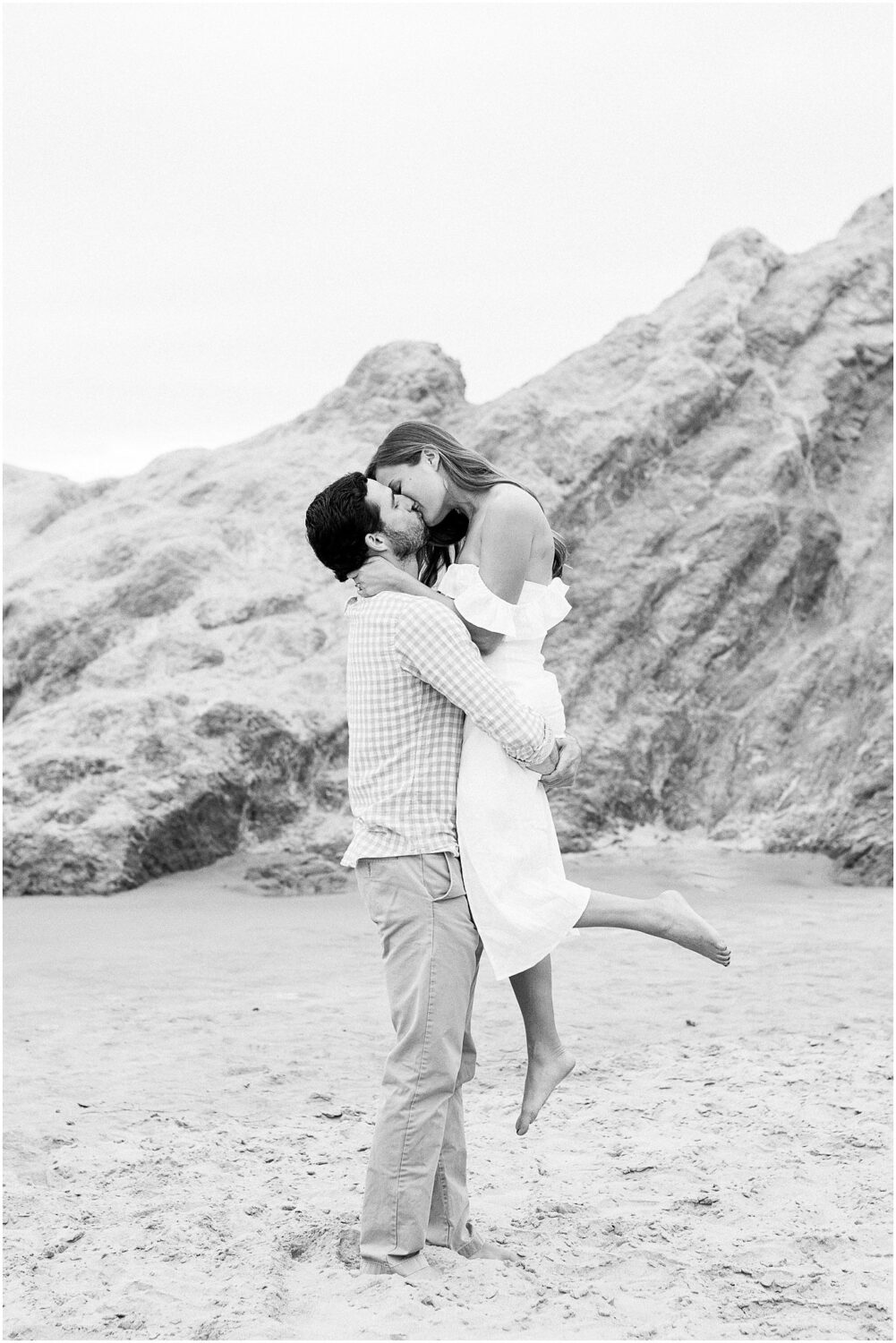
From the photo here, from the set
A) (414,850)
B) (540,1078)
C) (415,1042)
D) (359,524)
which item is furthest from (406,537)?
(540,1078)

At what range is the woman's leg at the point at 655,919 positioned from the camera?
3.53m

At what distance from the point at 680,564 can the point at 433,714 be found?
8.77 metres

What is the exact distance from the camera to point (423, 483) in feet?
12.1

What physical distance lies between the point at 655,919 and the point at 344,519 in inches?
56.7

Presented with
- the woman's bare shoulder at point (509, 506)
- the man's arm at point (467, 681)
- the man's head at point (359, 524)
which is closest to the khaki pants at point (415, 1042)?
the man's arm at point (467, 681)

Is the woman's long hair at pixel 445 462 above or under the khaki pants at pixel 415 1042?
above

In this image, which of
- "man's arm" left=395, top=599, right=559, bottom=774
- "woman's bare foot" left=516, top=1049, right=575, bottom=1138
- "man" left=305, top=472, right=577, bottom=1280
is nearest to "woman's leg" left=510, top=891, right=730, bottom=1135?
"woman's bare foot" left=516, top=1049, right=575, bottom=1138

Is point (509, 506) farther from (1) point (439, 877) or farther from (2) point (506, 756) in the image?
(1) point (439, 877)

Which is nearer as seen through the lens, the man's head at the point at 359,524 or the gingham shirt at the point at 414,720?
the gingham shirt at the point at 414,720

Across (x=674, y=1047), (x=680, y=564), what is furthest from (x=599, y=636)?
(x=674, y=1047)

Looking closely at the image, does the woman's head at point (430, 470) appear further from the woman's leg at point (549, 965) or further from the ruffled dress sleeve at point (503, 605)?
the woman's leg at point (549, 965)

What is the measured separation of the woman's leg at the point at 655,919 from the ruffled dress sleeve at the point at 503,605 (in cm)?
78

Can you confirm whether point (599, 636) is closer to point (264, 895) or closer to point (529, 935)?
point (264, 895)

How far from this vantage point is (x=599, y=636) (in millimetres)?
11609
